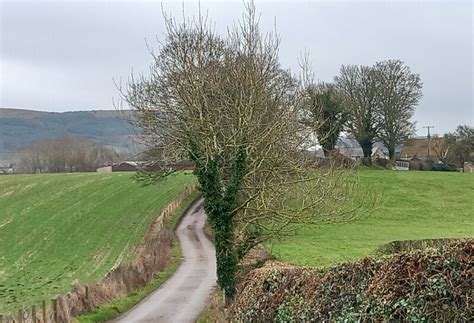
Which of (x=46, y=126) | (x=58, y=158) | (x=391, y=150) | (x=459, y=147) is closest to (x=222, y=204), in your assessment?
(x=391, y=150)

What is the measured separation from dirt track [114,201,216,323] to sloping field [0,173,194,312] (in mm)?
3752

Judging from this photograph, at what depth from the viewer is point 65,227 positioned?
42438 mm

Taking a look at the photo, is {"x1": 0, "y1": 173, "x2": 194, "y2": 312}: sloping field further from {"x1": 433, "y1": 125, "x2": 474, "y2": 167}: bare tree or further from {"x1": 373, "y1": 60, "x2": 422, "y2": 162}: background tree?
{"x1": 433, "y1": 125, "x2": 474, "y2": 167}: bare tree

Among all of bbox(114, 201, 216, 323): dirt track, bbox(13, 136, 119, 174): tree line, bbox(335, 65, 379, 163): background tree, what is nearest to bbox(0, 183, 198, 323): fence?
bbox(114, 201, 216, 323): dirt track

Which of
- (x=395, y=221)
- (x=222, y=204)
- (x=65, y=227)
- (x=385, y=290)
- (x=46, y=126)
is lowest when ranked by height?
(x=65, y=227)

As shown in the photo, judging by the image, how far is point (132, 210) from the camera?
1889 inches

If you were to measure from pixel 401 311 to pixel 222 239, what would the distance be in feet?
36.1

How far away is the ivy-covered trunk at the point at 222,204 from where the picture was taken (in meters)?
18.2

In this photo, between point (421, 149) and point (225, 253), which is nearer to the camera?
point (225, 253)

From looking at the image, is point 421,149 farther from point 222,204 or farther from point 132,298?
point 222,204

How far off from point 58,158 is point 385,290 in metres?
97.3

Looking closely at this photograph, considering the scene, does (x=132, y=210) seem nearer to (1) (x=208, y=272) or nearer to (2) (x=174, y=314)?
(1) (x=208, y=272)

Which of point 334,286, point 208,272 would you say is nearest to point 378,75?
point 208,272

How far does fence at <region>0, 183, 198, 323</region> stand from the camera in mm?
16031
